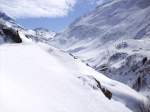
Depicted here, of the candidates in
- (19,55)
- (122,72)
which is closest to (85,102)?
(19,55)

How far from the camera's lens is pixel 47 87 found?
69.3 ft

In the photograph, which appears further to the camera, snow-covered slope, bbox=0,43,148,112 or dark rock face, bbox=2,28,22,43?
dark rock face, bbox=2,28,22,43

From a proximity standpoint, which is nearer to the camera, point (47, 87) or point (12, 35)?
point (47, 87)

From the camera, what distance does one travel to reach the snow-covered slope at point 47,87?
17.9 meters

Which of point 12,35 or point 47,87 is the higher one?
point 12,35

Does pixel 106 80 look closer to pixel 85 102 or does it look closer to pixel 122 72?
pixel 85 102

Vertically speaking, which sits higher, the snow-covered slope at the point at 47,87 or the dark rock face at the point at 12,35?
the dark rock face at the point at 12,35

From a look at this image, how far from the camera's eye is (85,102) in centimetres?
2183

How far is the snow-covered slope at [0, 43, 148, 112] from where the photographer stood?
58.9 ft

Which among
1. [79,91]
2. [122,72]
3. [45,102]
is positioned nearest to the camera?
[45,102]

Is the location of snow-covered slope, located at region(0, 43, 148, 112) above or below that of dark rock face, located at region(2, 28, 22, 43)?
below

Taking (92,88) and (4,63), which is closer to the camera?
(4,63)

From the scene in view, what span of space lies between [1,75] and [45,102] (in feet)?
11.9

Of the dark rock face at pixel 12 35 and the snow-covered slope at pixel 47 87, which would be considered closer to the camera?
the snow-covered slope at pixel 47 87
